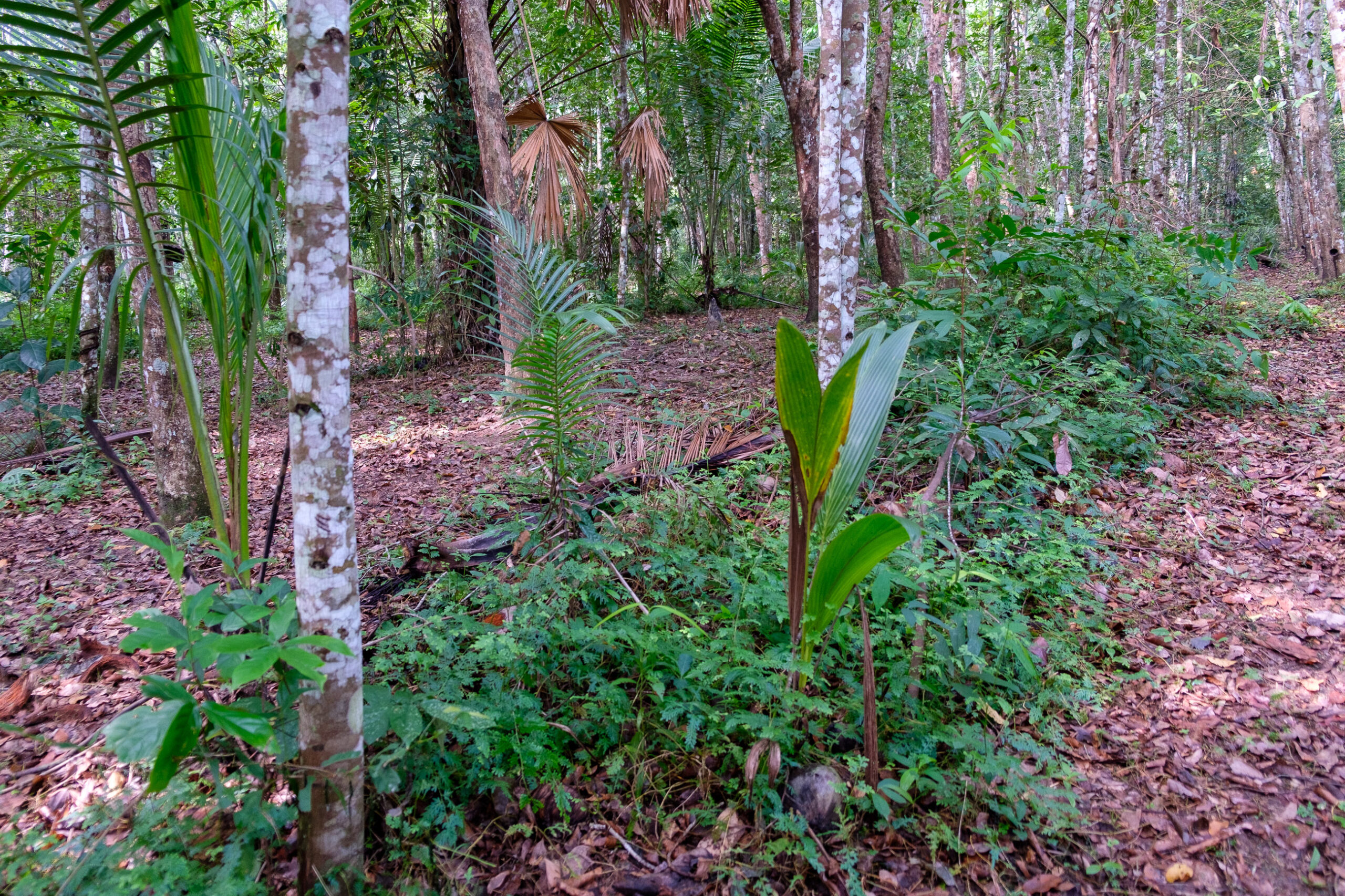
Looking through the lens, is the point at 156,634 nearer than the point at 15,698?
Yes

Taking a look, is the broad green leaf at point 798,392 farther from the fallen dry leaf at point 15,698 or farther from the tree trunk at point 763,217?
the tree trunk at point 763,217

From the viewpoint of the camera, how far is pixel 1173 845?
202 centimetres

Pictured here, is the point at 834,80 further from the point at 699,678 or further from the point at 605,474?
the point at 699,678

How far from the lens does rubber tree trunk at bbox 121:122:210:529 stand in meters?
3.78

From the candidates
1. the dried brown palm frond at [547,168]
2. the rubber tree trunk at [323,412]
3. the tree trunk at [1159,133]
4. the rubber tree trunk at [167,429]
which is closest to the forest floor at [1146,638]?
the rubber tree trunk at [167,429]

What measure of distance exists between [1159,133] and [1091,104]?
6.88 m

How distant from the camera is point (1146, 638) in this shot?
2898mm

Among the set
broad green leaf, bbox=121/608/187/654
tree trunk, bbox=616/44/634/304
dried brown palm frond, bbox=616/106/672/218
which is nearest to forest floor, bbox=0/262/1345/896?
broad green leaf, bbox=121/608/187/654

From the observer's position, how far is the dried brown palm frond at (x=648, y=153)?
603 cm

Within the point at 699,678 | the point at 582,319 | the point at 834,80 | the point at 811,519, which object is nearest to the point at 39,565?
the point at 582,319

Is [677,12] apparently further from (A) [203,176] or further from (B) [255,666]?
(B) [255,666]

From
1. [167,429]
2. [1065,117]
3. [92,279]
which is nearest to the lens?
[167,429]

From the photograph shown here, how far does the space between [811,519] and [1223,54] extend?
953cm

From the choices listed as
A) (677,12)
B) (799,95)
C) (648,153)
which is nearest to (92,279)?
(648,153)
